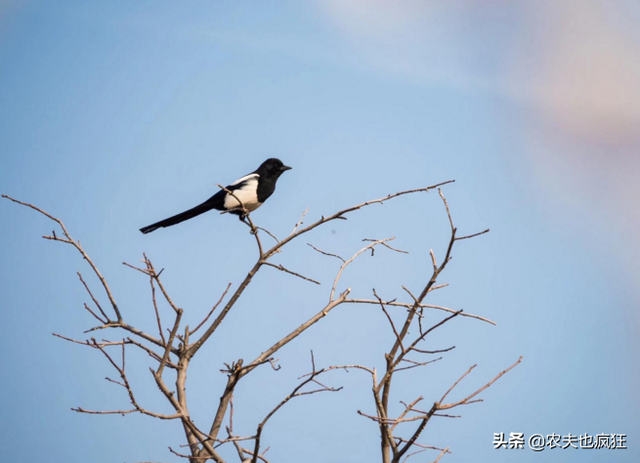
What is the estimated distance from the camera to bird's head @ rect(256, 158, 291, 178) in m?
6.77

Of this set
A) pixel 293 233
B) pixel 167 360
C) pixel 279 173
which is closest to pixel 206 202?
pixel 279 173

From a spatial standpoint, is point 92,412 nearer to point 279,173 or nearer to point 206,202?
point 206,202

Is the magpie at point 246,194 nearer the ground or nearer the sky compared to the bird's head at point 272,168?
nearer the ground

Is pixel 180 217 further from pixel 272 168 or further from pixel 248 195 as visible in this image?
pixel 272 168

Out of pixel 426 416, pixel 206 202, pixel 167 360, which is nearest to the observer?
pixel 426 416

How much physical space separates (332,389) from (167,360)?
83 centimetres

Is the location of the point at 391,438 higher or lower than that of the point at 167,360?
lower

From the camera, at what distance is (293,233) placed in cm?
367

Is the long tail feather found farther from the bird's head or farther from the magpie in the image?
the bird's head

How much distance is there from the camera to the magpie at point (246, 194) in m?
5.99

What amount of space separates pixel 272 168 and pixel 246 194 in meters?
→ 0.56

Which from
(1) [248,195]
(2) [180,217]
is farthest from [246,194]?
(2) [180,217]

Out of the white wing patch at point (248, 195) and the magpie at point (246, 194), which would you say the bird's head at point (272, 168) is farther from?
the white wing patch at point (248, 195)

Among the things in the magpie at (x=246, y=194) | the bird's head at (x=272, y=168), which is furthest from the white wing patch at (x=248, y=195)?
the bird's head at (x=272, y=168)
